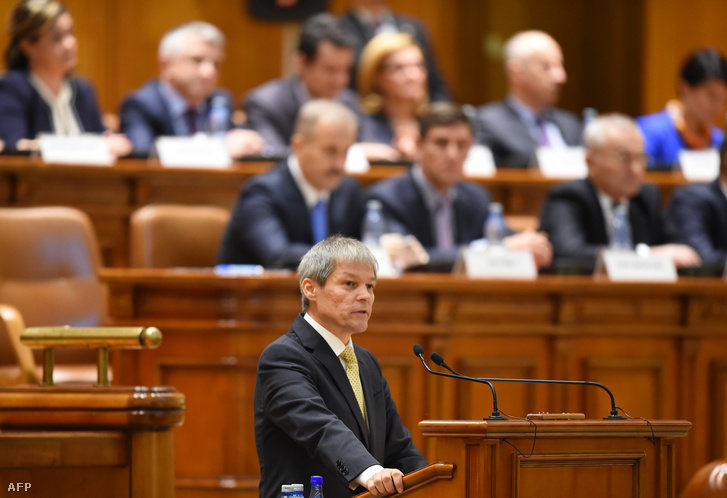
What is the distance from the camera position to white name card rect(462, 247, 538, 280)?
12.6 feet

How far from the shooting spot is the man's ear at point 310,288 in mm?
2240

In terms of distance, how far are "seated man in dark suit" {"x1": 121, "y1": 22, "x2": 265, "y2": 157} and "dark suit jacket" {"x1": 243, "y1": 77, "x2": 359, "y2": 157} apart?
0.14 meters

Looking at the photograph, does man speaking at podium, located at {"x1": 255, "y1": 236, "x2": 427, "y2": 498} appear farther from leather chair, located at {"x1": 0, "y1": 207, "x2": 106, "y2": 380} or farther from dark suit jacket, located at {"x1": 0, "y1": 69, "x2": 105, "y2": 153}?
dark suit jacket, located at {"x1": 0, "y1": 69, "x2": 105, "y2": 153}

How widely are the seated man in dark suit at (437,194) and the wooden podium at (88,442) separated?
2.27m

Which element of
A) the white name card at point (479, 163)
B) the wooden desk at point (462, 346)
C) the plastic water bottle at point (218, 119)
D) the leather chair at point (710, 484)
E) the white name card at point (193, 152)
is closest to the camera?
the leather chair at point (710, 484)

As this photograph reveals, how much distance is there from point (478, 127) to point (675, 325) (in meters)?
2.30

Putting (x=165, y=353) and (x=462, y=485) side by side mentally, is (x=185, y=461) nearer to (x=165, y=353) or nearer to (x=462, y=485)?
(x=165, y=353)

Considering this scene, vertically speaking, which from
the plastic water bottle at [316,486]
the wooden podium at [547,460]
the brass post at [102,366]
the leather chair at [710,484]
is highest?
the brass post at [102,366]

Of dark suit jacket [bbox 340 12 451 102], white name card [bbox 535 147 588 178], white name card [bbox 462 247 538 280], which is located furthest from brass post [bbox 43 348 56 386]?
dark suit jacket [bbox 340 12 451 102]

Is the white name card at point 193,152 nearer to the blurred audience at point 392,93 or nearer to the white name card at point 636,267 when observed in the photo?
the blurred audience at point 392,93

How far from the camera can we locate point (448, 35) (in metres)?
8.12

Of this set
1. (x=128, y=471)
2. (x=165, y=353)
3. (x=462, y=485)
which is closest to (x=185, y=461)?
(x=165, y=353)

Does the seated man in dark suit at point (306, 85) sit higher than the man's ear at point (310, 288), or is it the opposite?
the seated man in dark suit at point (306, 85)

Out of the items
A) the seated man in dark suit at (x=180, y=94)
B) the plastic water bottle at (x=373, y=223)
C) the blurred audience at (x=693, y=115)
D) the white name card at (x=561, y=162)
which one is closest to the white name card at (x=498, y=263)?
the plastic water bottle at (x=373, y=223)
